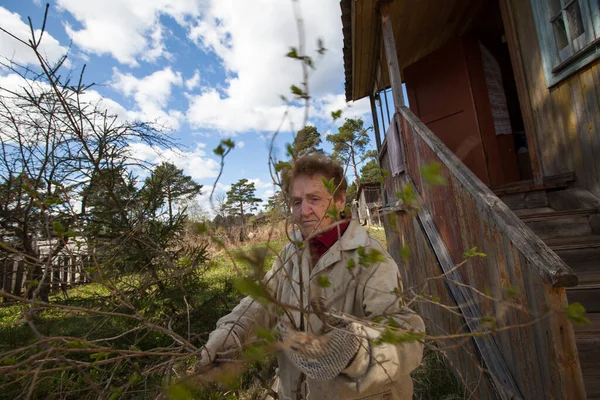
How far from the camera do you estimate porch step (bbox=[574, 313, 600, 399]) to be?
1.72 meters

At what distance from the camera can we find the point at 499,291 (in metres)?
1.72

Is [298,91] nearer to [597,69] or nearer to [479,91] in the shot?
[597,69]

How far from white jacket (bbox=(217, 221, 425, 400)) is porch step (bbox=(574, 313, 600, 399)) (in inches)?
41.1

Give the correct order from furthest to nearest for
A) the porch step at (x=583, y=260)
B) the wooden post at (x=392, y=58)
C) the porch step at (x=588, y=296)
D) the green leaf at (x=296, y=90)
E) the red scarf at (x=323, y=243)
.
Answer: the wooden post at (x=392, y=58) → the porch step at (x=583, y=260) → the porch step at (x=588, y=296) → the red scarf at (x=323, y=243) → the green leaf at (x=296, y=90)

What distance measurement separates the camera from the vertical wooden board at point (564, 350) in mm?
1293

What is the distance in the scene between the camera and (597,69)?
2.89m

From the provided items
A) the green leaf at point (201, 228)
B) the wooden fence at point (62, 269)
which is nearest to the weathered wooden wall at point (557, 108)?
the green leaf at point (201, 228)

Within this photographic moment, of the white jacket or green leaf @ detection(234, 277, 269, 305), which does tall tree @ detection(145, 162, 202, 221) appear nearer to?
the white jacket

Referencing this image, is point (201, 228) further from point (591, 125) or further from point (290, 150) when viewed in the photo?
point (591, 125)

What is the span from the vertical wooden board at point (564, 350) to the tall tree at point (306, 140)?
1.17 metres

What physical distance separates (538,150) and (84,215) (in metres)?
6.44

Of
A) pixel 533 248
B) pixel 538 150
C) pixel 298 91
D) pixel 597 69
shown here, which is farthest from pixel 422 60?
pixel 298 91

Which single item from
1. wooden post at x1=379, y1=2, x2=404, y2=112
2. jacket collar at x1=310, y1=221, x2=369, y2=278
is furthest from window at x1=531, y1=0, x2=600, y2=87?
jacket collar at x1=310, y1=221, x2=369, y2=278

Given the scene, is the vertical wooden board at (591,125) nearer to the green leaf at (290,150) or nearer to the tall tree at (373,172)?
the tall tree at (373,172)
